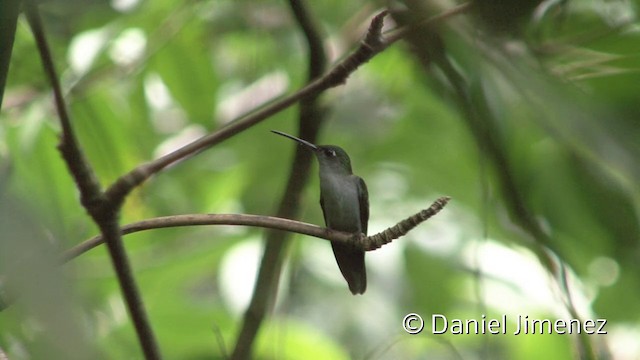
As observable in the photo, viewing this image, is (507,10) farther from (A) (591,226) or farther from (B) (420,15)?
(A) (591,226)

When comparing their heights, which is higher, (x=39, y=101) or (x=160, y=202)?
(x=39, y=101)

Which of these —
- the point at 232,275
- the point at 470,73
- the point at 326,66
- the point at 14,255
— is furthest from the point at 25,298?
the point at 232,275

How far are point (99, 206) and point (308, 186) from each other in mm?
1402

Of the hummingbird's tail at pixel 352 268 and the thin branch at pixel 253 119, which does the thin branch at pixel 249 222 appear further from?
the hummingbird's tail at pixel 352 268

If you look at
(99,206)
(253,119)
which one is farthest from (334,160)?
(99,206)

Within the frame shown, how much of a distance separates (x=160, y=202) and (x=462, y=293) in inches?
41.9

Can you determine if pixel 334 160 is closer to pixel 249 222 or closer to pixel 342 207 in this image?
pixel 342 207

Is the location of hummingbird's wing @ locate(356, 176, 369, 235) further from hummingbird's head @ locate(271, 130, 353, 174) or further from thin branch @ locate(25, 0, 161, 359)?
thin branch @ locate(25, 0, 161, 359)

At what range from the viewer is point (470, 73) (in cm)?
64

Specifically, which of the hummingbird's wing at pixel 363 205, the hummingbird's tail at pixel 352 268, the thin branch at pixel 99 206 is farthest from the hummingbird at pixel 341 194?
the thin branch at pixel 99 206

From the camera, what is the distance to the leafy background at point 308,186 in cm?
122

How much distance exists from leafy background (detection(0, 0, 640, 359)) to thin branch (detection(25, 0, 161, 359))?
94 millimetres

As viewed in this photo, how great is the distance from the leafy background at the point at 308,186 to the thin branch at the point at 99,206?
9 centimetres

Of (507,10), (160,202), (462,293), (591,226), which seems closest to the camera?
(507,10)
